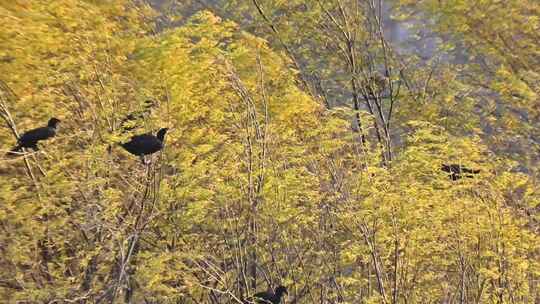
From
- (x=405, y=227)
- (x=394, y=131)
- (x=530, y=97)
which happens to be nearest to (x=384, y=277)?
(x=405, y=227)

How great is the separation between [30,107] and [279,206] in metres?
3.49

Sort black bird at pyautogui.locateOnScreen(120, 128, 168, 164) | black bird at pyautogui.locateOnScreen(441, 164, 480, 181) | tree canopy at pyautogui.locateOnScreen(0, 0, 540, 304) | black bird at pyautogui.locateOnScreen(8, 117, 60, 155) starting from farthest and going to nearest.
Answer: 1. black bird at pyautogui.locateOnScreen(441, 164, 480, 181)
2. tree canopy at pyautogui.locateOnScreen(0, 0, 540, 304)
3. black bird at pyautogui.locateOnScreen(120, 128, 168, 164)
4. black bird at pyautogui.locateOnScreen(8, 117, 60, 155)

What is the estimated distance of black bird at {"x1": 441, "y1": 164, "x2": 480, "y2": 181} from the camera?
7.96 m

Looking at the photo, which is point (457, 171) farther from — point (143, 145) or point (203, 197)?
point (143, 145)

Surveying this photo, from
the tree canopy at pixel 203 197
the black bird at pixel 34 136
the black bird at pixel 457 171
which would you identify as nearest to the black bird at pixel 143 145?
the tree canopy at pixel 203 197

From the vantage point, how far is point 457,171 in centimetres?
826

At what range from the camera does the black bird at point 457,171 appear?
7961mm

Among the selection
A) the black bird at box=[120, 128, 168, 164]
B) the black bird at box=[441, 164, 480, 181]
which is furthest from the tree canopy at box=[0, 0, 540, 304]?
the black bird at box=[120, 128, 168, 164]

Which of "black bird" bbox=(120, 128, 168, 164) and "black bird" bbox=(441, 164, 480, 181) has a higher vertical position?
"black bird" bbox=(120, 128, 168, 164)

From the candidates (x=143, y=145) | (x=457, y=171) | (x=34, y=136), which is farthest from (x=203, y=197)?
(x=457, y=171)

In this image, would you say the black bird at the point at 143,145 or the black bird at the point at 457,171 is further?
the black bird at the point at 457,171

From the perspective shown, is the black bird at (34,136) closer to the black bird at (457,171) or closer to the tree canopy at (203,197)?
the tree canopy at (203,197)

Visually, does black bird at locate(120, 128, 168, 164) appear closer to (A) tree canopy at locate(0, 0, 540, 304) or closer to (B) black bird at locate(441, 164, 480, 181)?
(A) tree canopy at locate(0, 0, 540, 304)

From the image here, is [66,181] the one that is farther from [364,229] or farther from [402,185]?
[402,185]
